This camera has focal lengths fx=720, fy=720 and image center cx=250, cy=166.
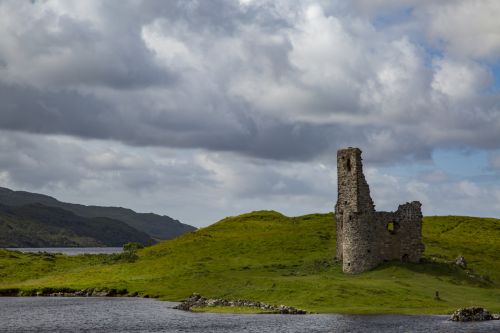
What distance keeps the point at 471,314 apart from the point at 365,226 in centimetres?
2991

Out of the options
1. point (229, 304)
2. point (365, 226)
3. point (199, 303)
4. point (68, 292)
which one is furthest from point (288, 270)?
point (68, 292)

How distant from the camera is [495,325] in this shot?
60.5 meters

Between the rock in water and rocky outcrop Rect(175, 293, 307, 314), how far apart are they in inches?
587

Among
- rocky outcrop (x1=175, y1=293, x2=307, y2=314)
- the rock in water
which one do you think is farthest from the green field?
the rock in water

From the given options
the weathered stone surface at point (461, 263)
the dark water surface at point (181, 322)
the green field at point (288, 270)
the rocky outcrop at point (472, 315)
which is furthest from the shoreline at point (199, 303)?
the weathered stone surface at point (461, 263)

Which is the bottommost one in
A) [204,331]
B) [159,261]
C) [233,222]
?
[204,331]

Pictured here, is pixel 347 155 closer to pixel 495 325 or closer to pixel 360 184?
pixel 360 184

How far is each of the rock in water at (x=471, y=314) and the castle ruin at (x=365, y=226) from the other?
28.2 metres

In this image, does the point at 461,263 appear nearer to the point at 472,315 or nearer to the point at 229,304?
the point at 472,315

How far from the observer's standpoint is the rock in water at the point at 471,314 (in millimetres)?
63750

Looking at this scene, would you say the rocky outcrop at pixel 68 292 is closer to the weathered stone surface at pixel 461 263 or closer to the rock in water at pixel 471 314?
the weathered stone surface at pixel 461 263

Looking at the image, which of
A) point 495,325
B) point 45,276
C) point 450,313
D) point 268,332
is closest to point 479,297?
point 450,313

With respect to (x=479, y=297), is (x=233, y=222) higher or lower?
higher

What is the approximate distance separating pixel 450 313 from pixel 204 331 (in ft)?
78.1
